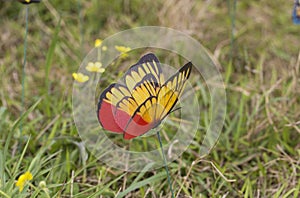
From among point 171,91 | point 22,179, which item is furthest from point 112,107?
point 22,179

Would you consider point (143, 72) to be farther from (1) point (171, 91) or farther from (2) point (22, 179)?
(2) point (22, 179)

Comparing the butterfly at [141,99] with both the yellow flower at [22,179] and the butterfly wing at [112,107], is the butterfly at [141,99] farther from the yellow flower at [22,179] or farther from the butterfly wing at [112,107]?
the yellow flower at [22,179]

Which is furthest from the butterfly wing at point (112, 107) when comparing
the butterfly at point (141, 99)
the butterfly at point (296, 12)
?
the butterfly at point (296, 12)

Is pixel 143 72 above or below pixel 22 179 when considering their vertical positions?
above

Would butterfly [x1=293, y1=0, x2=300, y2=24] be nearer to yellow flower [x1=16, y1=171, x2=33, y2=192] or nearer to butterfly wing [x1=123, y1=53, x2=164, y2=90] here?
butterfly wing [x1=123, y1=53, x2=164, y2=90]

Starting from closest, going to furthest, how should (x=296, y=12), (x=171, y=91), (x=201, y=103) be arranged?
(x=171, y=91)
(x=296, y=12)
(x=201, y=103)

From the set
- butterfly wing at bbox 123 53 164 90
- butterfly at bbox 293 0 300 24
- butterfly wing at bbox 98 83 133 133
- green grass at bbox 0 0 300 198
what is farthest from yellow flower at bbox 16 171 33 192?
butterfly at bbox 293 0 300 24
